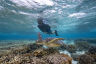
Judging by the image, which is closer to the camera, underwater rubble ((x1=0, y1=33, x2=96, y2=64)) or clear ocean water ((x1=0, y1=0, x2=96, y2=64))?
underwater rubble ((x1=0, y1=33, x2=96, y2=64))

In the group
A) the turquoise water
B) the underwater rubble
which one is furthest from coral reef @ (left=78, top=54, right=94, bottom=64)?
the turquoise water

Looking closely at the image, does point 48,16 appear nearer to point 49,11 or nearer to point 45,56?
point 49,11

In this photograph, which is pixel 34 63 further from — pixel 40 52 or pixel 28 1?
pixel 28 1

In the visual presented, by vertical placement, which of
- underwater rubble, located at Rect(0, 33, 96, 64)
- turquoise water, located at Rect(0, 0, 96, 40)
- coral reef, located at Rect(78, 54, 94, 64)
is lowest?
coral reef, located at Rect(78, 54, 94, 64)

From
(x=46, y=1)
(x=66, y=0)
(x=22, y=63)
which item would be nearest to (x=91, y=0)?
(x=66, y=0)

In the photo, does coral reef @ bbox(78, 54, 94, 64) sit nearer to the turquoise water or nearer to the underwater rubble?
the underwater rubble

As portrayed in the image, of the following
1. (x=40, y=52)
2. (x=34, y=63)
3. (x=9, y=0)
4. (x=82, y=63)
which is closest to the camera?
(x=34, y=63)

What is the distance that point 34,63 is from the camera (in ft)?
11.4

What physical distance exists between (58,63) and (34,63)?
3.86 feet

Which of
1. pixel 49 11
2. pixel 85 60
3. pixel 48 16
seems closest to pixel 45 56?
pixel 85 60

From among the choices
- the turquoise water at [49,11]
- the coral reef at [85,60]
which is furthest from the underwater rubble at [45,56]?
the turquoise water at [49,11]

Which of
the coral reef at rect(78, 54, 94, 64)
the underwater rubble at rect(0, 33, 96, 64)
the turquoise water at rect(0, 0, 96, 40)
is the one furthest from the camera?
the turquoise water at rect(0, 0, 96, 40)

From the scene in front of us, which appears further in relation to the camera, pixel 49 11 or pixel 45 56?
pixel 49 11

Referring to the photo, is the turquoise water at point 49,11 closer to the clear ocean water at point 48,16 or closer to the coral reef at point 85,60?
the clear ocean water at point 48,16
